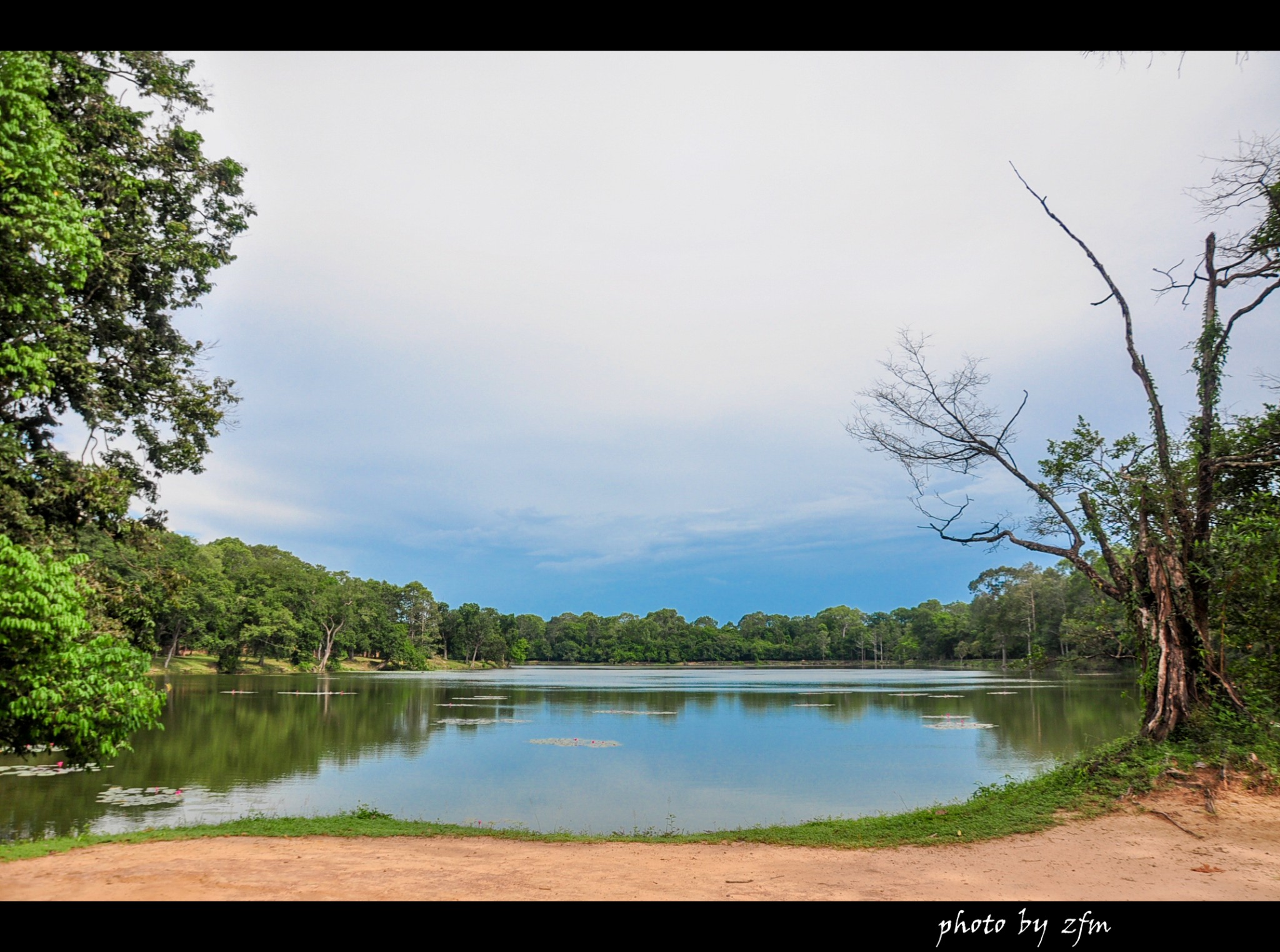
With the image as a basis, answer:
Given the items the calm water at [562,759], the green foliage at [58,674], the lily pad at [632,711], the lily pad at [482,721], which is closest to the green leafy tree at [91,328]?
the green foliage at [58,674]

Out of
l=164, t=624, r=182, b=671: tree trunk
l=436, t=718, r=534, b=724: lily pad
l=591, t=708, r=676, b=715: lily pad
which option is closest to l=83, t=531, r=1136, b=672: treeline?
l=164, t=624, r=182, b=671: tree trunk

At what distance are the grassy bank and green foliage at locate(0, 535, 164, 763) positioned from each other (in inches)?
86.2

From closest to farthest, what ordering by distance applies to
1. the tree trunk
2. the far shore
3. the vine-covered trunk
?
1. the vine-covered trunk
2. the tree trunk
3. the far shore

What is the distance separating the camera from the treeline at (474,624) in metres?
12.7

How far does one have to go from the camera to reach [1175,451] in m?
11.8

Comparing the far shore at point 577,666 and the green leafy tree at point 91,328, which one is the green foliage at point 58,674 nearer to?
the green leafy tree at point 91,328

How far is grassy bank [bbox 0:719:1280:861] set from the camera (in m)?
8.99

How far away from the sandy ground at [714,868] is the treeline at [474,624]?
3567mm

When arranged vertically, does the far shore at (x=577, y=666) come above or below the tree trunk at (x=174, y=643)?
below

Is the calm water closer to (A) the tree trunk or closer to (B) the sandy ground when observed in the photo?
(B) the sandy ground

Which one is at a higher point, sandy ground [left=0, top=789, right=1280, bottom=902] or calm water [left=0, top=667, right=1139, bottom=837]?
sandy ground [left=0, top=789, right=1280, bottom=902]

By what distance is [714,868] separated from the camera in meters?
7.66

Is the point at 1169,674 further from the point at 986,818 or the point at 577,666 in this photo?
the point at 577,666
